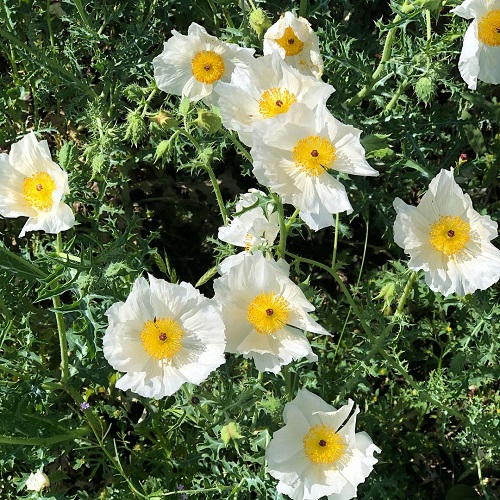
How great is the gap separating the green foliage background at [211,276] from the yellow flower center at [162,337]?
10.4 inches

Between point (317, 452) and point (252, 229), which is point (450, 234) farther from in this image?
point (317, 452)

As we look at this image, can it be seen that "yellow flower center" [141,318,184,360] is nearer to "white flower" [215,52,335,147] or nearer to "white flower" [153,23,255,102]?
"white flower" [215,52,335,147]

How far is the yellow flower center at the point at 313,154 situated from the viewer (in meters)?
1.89

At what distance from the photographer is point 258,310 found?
6.57ft

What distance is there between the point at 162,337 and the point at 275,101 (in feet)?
2.31

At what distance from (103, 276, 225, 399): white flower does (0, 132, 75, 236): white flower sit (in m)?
0.43

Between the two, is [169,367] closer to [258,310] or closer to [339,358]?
[258,310]

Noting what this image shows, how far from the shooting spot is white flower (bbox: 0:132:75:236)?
2.24 m

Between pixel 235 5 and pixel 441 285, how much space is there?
1.52 metres

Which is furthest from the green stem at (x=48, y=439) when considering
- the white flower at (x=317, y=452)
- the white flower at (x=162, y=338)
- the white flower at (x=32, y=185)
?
the white flower at (x=317, y=452)

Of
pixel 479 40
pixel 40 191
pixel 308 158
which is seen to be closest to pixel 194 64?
pixel 40 191

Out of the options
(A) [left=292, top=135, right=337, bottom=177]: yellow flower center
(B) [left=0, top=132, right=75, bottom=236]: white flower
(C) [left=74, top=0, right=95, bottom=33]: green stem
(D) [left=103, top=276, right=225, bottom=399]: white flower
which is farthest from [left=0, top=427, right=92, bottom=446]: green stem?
(C) [left=74, top=0, right=95, bottom=33]: green stem

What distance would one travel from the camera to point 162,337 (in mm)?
2016

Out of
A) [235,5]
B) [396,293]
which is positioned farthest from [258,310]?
[235,5]
